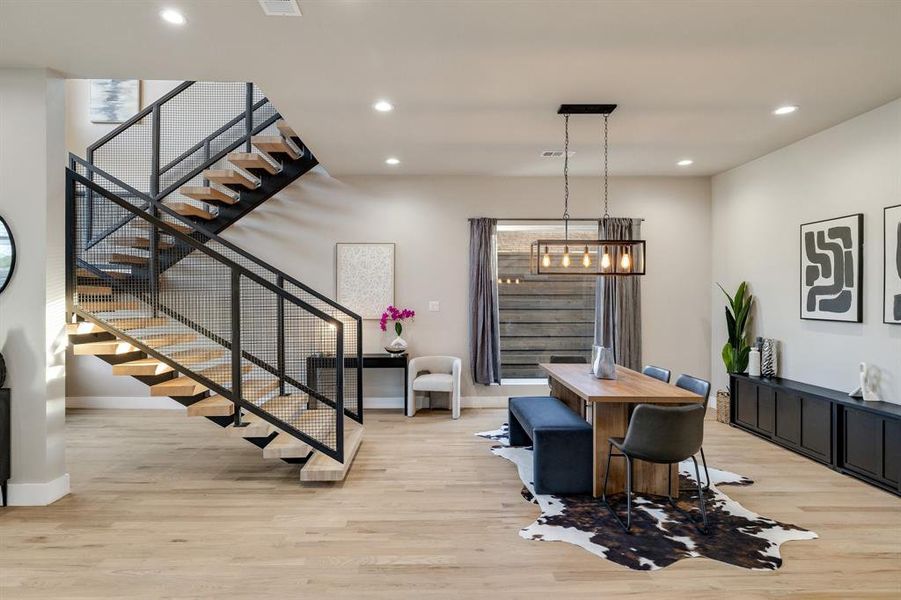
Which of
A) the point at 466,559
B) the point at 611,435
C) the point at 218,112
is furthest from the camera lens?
the point at 218,112

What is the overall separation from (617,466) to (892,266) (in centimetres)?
275

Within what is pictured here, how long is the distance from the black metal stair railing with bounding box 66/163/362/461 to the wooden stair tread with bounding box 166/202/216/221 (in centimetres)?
23

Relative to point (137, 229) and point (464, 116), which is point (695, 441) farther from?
point (137, 229)

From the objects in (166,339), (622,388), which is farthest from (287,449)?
(622,388)

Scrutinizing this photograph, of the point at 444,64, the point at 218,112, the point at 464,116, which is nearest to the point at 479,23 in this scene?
the point at 444,64

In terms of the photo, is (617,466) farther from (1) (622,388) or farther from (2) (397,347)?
(2) (397,347)

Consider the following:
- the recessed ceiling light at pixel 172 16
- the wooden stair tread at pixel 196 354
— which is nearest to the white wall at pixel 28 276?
the wooden stair tread at pixel 196 354

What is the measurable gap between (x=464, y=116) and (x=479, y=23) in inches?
56.5

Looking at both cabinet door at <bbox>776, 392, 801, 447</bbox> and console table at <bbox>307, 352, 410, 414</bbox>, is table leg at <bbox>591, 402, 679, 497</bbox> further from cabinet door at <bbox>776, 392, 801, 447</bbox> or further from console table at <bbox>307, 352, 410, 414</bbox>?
console table at <bbox>307, 352, 410, 414</bbox>

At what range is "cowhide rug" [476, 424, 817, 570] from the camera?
105 inches

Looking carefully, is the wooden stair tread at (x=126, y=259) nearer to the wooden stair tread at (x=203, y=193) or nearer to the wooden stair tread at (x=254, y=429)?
the wooden stair tread at (x=203, y=193)

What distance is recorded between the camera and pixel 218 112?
6047 millimetres

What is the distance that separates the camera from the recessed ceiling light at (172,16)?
8.67 feet

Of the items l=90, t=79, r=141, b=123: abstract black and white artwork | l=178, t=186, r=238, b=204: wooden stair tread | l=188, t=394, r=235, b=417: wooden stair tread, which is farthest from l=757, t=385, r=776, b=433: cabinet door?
l=90, t=79, r=141, b=123: abstract black and white artwork
